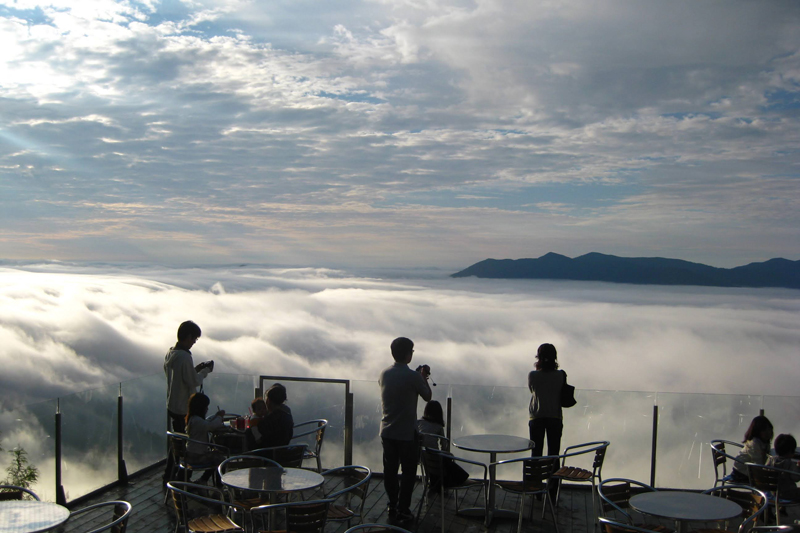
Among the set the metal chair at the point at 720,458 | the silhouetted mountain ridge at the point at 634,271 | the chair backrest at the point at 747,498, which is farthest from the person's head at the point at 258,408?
the silhouetted mountain ridge at the point at 634,271

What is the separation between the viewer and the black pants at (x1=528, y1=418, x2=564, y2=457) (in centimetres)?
571

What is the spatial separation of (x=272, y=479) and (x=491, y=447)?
1.92 meters

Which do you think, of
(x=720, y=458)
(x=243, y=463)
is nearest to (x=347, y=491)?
(x=243, y=463)

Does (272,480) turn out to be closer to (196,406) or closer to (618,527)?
(196,406)

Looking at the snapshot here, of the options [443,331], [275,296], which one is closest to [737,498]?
[443,331]

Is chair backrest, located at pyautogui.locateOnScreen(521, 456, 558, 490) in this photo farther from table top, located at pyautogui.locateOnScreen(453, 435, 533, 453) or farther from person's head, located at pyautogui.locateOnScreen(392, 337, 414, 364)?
person's head, located at pyautogui.locateOnScreen(392, 337, 414, 364)

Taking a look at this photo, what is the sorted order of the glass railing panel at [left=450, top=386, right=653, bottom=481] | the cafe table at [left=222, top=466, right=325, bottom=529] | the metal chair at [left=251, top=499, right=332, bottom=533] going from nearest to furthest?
the metal chair at [left=251, top=499, right=332, bottom=533] < the cafe table at [left=222, top=466, right=325, bottom=529] < the glass railing panel at [left=450, top=386, right=653, bottom=481]

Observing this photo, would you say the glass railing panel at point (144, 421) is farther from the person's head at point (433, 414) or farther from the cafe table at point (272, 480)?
the person's head at point (433, 414)

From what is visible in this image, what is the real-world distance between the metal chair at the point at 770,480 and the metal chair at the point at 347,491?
116 inches

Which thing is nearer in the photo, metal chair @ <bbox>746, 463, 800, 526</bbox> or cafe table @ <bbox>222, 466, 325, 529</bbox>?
cafe table @ <bbox>222, 466, 325, 529</bbox>

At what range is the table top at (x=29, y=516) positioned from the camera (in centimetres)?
327

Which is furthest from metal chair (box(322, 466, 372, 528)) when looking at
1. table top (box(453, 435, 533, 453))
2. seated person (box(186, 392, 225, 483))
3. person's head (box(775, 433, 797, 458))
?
person's head (box(775, 433, 797, 458))

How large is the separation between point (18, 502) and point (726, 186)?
84.9 m

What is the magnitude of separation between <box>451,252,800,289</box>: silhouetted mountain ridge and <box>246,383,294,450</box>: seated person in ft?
452
